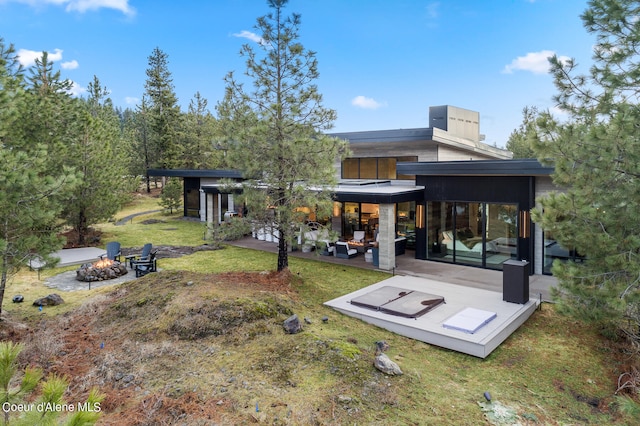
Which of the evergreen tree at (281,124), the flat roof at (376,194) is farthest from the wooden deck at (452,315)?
the evergreen tree at (281,124)

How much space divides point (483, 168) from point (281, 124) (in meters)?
6.69

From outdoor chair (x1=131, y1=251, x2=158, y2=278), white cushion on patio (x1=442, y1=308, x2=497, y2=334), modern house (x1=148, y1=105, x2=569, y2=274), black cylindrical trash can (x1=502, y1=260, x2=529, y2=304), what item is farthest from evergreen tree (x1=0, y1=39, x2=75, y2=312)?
black cylindrical trash can (x1=502, y1=260, x2=529, y2=304)

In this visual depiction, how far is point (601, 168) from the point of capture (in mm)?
6668

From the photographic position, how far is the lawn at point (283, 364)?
572 cm

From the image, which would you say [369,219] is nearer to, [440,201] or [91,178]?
[440,201]

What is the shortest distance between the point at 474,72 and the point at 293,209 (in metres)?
31.0

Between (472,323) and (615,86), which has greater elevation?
(615,86)

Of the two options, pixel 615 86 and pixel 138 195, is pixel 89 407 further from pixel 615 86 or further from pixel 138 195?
pixel 138 195

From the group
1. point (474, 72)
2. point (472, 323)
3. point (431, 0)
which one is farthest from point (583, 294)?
point (474, 72)

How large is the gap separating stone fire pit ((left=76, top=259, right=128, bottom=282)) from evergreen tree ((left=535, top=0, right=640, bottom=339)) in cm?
1269

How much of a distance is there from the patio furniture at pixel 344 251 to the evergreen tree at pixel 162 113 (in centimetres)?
2917

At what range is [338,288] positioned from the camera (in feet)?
39.2

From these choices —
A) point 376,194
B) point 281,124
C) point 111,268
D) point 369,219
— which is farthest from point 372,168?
point 111,268

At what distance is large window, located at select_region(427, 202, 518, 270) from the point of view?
44.3 feet
